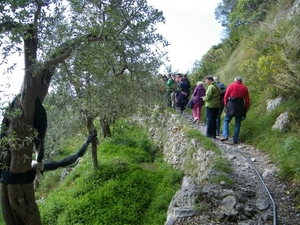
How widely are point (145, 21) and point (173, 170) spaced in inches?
263

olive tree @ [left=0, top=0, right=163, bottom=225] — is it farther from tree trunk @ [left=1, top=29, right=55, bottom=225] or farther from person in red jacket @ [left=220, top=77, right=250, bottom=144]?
person in red jacket @ [left=220, top=77, right=250, bottom=144]

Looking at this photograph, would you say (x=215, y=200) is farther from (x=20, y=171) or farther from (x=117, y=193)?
(x=117, y=193)

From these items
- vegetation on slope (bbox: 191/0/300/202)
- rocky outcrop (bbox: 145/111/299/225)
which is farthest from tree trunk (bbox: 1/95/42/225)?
vegetation on slope (bbox: 191/0/300/202)

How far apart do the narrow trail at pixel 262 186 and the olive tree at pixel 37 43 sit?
10.3 feet

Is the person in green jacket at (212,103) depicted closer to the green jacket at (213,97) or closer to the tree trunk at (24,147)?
the green jacket at (213,97)

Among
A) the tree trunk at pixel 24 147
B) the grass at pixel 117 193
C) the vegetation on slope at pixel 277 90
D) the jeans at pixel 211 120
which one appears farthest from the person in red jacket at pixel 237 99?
the tree trunk at pixel 24 147

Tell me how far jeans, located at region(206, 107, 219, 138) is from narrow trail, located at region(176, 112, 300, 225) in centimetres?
97

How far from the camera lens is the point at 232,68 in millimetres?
15414

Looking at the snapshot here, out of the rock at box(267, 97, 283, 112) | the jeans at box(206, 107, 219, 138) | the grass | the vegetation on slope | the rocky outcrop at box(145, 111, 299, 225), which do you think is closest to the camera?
the rocky outcrop at box(145, 111, 299, 225)

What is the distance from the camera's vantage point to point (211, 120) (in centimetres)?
985

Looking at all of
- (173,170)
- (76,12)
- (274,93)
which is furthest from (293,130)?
(76,12)

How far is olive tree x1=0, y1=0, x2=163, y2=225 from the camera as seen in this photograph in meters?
4.35

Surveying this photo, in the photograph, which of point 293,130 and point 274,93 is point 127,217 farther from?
point 274,93

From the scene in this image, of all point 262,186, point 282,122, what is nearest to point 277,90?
point 282,122
